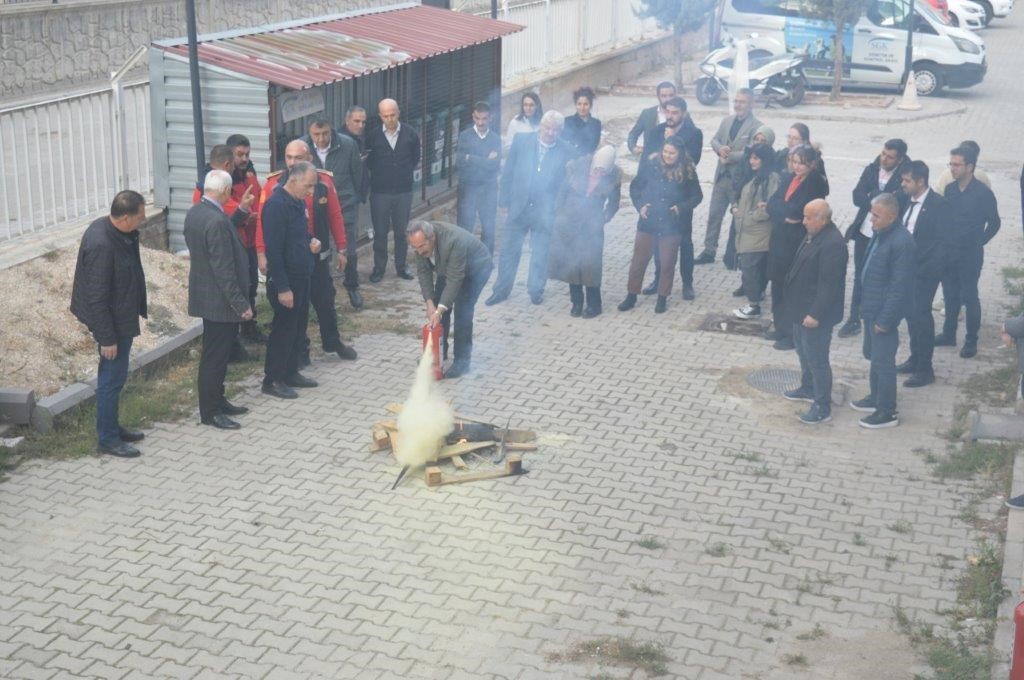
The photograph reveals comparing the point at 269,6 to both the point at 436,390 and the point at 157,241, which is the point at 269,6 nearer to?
the point at 157,241

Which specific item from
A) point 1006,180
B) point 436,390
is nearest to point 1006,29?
point 1006,180

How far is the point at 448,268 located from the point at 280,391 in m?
1.53

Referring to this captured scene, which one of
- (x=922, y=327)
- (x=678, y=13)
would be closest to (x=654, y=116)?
(x=922, y=327)

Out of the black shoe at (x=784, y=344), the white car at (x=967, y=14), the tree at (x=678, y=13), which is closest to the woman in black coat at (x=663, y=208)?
the black shoe at (x=784, y=344)

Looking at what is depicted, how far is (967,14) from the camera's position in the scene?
34.1 metres

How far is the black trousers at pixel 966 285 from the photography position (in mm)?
10523

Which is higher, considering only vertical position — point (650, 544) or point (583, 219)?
point (583, 219)

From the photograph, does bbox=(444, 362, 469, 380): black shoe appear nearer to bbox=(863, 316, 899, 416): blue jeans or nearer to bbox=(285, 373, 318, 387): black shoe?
bbox=(285, 373, 318, 387): black shoe

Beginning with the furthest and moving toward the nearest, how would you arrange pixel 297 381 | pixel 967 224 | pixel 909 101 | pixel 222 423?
pixel 909 101 < pixel 967 224 < pixel 297 381 < pixel 222 423

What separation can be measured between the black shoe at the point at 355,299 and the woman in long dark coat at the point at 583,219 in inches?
69.1

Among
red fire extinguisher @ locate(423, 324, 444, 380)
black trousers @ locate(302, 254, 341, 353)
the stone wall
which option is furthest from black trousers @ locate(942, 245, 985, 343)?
the stone wall

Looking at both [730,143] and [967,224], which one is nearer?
[967,224]

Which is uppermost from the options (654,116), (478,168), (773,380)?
(654,116)

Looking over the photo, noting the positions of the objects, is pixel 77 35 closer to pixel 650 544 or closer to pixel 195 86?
pixel 195 86
